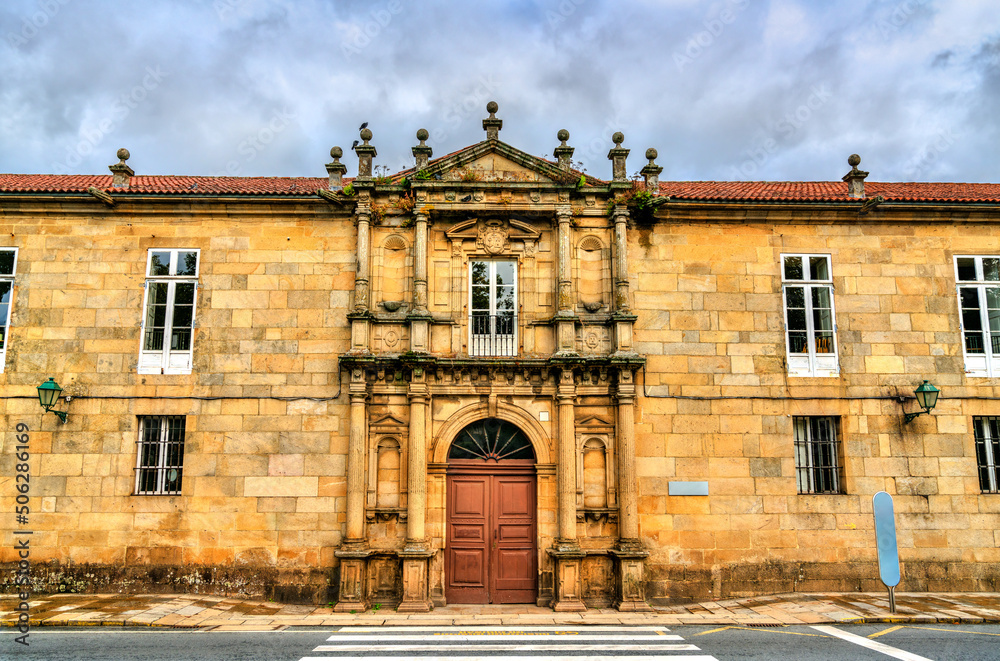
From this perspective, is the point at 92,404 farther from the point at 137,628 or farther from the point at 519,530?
the point at 519,530

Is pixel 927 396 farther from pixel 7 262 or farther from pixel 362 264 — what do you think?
pixel 7 262

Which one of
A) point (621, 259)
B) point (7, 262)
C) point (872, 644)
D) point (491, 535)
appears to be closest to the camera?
point (872, 644)

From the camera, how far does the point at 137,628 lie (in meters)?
10.3

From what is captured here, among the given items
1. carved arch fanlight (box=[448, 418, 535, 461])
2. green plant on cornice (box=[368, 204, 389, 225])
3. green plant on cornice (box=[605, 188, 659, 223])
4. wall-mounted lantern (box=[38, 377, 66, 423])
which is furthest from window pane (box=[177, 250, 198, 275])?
green plant on cornice (box=[605, 188, 659, 223])

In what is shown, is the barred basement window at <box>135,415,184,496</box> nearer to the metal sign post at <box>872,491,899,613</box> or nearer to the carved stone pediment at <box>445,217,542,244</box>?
the carved stone pediment at <box>445,217,542,244</box>

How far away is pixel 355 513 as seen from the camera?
1227 cm

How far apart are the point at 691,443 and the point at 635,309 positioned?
2.88 m

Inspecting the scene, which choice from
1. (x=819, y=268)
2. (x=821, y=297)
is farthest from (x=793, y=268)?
(x=821, y=297)

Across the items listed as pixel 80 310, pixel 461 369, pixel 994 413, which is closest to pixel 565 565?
pixel 461 369

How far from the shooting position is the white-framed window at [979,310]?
1368 cm

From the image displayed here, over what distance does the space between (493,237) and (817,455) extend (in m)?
7.91

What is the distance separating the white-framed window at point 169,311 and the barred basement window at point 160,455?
1030 millimetres

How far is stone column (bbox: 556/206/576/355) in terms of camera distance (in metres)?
12.9

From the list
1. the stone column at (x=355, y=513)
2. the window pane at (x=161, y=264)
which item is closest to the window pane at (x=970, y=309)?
the stone column at (x=355, y=513)
